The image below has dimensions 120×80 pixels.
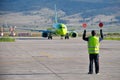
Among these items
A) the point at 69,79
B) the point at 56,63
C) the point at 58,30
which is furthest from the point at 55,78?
the point at 58,30

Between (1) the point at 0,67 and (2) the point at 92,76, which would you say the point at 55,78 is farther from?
(1) the point at 0,67

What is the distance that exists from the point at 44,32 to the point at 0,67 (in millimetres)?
59154

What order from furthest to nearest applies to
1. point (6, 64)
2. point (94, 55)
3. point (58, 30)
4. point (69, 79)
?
point (58, 30) → point (6, 64) → point (94, 55) → point (69, 79)

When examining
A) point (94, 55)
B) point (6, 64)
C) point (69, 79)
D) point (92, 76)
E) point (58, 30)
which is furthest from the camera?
point (58, 30)

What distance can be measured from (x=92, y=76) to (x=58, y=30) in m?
58.9

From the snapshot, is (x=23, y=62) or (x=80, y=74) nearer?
(x=80, y=74)

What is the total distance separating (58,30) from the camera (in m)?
78.4

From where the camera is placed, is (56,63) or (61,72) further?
(56,63)

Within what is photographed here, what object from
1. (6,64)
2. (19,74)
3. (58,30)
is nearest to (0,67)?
(6,64)

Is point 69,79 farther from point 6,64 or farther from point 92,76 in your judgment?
point 6,64

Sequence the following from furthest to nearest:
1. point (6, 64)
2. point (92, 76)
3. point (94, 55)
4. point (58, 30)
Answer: point (58, 30) → point (6, 64) → point (94, 55) → point (92, 76)

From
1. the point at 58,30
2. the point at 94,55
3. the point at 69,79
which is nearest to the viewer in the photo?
the point at 69,79

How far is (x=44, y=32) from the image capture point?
268 ft

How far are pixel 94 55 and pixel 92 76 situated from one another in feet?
6.18
